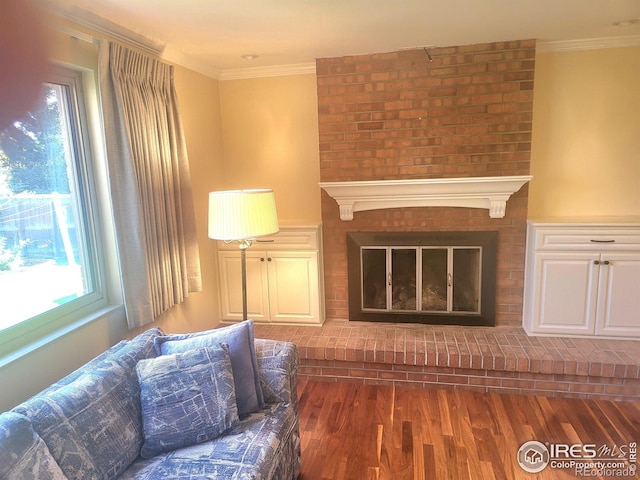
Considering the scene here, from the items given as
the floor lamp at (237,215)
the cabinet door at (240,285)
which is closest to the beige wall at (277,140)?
the cabinet door at (240,285)

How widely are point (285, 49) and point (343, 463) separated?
2.65 m

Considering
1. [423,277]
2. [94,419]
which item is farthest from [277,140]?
[94,419]

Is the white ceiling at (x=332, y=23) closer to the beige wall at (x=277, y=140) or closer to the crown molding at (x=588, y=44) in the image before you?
the crown molding at (x=588, y=44)

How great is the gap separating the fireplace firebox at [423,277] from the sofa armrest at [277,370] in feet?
4.78

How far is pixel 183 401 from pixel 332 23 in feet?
7.08

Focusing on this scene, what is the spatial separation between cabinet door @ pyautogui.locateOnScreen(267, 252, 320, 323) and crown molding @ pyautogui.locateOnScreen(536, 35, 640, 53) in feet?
7.63

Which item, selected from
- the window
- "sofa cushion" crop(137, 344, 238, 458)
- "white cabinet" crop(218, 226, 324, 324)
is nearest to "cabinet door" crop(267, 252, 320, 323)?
"white cabinet" crop(218, 226, 324, 324)

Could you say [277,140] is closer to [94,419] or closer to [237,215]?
[237,215]

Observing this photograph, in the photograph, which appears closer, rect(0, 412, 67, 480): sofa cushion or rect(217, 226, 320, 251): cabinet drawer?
rect(0, 412, 67, 480): sofa cushion

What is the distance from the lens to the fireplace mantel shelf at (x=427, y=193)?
9.92 feet

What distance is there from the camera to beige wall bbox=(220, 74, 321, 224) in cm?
345

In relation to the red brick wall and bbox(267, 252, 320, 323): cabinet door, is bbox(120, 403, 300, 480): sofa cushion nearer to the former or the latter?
bbox(267, 252, 320, 323): cabinet door

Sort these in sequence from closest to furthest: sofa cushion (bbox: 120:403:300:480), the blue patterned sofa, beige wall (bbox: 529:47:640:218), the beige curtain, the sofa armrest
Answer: the blue patterned sofa < sofa cushion (bbox: 120:403:300:480) < the sofa armrest < the beige curtain < beige wall (bbox: 529:47:640:218)

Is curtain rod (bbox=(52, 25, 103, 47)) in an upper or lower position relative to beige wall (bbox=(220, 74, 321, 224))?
upper
